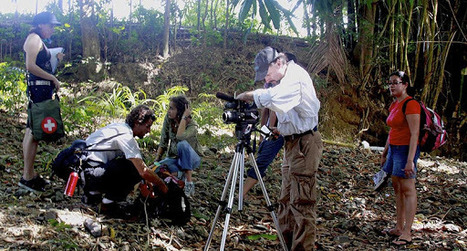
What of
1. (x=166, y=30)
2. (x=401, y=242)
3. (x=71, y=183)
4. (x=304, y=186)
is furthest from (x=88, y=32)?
(x=401, y=242)

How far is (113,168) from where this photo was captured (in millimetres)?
3055

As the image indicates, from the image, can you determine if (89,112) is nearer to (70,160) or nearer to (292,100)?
(70,160)

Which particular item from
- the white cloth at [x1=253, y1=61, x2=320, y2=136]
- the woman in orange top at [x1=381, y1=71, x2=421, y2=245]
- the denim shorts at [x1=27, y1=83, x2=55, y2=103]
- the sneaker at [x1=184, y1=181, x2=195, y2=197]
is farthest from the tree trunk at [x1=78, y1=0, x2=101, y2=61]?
the woman in orange top at [x1=381, y1=71, x2=421, y2=245]

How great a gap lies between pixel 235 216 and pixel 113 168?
1.40 metres

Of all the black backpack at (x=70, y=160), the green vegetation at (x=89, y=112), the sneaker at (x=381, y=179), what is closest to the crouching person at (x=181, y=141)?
the black backpack at (x=70, y=160)

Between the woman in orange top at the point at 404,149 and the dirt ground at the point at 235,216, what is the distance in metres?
0.35

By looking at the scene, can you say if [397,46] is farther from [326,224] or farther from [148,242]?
[148,242]

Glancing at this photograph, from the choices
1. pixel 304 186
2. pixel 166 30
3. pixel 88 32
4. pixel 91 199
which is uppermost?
pixel 166 30

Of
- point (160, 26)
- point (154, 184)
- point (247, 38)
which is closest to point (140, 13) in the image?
point (160, 26)

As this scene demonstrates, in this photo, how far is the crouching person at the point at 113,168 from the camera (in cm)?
304

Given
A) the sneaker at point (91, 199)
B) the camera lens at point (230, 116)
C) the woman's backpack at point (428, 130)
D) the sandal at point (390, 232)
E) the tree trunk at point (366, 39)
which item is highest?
the tree trunk at point (366, 39)

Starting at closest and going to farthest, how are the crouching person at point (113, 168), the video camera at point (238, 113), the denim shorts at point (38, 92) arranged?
the video camera at point (238, 113), the crouching person at point (113, 168), the denim shorts at point (38, 92)

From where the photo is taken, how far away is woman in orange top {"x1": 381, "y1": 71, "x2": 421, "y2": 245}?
3443 mm

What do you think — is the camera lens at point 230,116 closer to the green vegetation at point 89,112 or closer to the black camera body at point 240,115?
the black camera body at point 240,115
